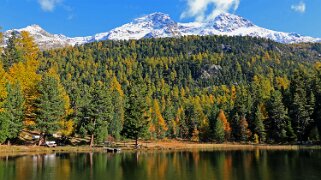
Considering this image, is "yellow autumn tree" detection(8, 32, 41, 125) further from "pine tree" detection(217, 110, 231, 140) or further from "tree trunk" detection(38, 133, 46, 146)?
"pine tree" detection(217, 110, 231, 140)

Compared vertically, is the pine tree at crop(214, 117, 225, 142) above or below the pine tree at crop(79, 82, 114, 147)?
below

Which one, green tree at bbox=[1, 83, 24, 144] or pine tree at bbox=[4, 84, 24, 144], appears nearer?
green tree at bbox=[1, 83, 24, 144]

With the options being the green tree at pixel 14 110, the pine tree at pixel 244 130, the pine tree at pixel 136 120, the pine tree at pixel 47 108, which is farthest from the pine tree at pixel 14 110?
the pine tree at pixel 244 130

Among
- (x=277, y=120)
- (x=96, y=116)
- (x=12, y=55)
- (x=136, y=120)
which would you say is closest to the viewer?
(x=96, y=116)

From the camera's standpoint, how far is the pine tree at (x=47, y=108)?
86.0 meters

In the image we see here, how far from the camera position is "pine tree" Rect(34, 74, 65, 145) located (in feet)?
282

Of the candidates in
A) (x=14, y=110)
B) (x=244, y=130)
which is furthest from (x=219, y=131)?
(x=14, y=110)

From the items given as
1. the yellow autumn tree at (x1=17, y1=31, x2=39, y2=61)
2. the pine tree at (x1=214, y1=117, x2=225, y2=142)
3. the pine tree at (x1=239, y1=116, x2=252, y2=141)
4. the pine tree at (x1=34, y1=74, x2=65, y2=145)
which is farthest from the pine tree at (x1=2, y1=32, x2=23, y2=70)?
the pine tree at (x1=239, y1=116, x2=252, y2=141)

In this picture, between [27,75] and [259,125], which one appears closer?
[27,75]

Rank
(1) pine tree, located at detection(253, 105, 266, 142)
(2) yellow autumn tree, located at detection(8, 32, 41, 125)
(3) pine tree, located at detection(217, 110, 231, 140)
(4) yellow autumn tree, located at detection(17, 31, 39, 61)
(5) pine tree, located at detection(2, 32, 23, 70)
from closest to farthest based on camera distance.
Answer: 1. (2) yellow autumn tree, located at detection(8, 32, 41, 125)
2. (4) yellow autumn tree, located at detection(17, 31, 39, 61)
3. (5) pine tree, located at detection(2, 32, 23, 70)
4. (1) pine tree, located at detection(253, 105, 266, 142)
5. (3) pine tree, located at detection(217, 110, 231, 140)

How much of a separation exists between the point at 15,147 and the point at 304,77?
360 feet

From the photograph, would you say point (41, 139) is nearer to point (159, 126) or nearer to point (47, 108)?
point (47, 108)

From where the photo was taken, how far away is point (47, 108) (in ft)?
284

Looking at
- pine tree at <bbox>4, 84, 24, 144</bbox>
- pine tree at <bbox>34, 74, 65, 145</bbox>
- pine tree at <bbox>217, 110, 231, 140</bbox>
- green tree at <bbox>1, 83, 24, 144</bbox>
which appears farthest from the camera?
pine tree at <bbox>217, 110, 231, 140</bbox>
